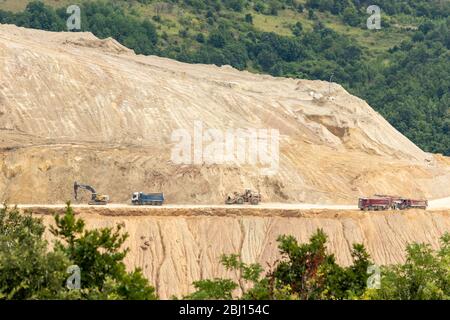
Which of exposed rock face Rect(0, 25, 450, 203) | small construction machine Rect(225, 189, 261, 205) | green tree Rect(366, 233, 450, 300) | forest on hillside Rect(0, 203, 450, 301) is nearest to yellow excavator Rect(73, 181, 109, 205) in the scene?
exposed rock face Rect(0, 25, 450, 203)

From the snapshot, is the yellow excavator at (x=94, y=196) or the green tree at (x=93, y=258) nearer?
the green tree at (x=93, y=258)

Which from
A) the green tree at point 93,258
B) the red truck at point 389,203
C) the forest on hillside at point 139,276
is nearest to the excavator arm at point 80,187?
the red truck at point 389,203

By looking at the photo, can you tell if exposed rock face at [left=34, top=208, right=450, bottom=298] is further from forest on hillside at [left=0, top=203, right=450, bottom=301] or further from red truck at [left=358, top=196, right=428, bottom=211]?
forest on hillside at [left=0, top=203, right=450, bottom=301]

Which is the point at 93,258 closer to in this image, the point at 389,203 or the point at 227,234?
the point at 227,234

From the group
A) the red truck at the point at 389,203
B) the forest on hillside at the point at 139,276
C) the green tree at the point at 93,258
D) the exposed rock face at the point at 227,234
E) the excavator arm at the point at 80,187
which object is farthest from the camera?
the red truck at the point at 389,203

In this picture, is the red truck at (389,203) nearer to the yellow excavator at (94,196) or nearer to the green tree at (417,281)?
the yellow excavator at (94,196)

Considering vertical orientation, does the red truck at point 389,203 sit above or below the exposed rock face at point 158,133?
below
